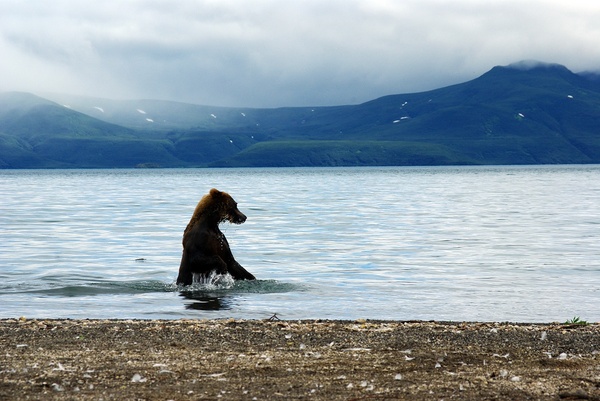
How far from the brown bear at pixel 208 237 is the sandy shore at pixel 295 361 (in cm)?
529

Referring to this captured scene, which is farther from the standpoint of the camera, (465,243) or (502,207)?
(502,207)

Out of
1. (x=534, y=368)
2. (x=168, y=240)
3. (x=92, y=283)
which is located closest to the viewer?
(x=534, y=368)

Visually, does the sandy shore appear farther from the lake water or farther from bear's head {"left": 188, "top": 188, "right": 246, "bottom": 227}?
bear's head {"left": 188, "top": 188, "right": 246, "bottom": 227}

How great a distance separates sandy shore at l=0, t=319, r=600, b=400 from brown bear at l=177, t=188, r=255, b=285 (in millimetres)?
5293

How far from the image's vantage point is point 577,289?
2178 cm

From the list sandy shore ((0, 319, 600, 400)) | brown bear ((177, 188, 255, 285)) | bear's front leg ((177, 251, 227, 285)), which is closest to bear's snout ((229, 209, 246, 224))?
brown bear ((177, 188, 255, 285))

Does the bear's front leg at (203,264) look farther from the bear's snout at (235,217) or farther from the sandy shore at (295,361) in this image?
the sandy shore at (295,361)

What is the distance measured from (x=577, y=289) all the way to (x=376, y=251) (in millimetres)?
10879

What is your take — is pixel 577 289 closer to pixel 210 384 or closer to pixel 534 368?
pixel 534 368

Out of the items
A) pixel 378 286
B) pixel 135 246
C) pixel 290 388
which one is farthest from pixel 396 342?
pixel 135 246

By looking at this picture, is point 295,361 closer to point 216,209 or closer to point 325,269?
point 216,209

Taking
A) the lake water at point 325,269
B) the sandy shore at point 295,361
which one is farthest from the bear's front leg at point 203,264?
the sandy shore at point 295,361

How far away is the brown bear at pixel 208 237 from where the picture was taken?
19641 mm

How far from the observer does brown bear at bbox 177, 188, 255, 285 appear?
19.6 meters
